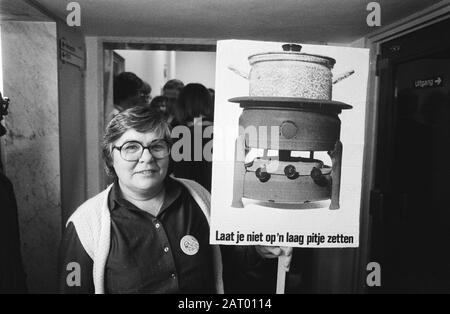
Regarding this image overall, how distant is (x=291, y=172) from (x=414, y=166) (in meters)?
0.87

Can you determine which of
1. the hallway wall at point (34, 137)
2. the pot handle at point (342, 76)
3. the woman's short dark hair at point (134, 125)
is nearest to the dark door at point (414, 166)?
the pot handle at point (342, 76)

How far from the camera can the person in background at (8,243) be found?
1056mm

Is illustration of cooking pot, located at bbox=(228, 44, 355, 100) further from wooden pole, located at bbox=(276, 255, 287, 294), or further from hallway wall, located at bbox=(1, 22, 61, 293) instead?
hallway wall, located at bbox=(1, 22, 61, 293)

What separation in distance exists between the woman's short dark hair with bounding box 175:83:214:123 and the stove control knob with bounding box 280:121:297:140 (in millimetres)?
288

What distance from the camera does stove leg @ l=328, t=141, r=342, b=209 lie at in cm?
103

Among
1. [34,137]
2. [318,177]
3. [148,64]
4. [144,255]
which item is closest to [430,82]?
[318,177]

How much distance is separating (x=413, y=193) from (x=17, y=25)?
5.31 feet

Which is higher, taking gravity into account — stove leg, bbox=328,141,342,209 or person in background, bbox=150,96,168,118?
person in background, bbox=150,96,168,118

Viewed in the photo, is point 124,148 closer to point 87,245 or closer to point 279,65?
point 87,245

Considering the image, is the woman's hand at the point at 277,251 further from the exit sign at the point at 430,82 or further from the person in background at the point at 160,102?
the exit sign at the point at 430,82

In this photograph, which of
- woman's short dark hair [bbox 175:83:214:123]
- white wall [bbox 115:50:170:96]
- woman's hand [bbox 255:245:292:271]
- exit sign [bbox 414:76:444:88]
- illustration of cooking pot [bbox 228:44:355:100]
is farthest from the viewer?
white wall [bbox 115:50:170:96]

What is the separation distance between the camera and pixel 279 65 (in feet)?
3.17

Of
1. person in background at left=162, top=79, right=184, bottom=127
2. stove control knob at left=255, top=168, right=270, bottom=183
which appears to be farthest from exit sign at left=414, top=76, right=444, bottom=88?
person in background at left=162, top=79, right=184, bottom=127
